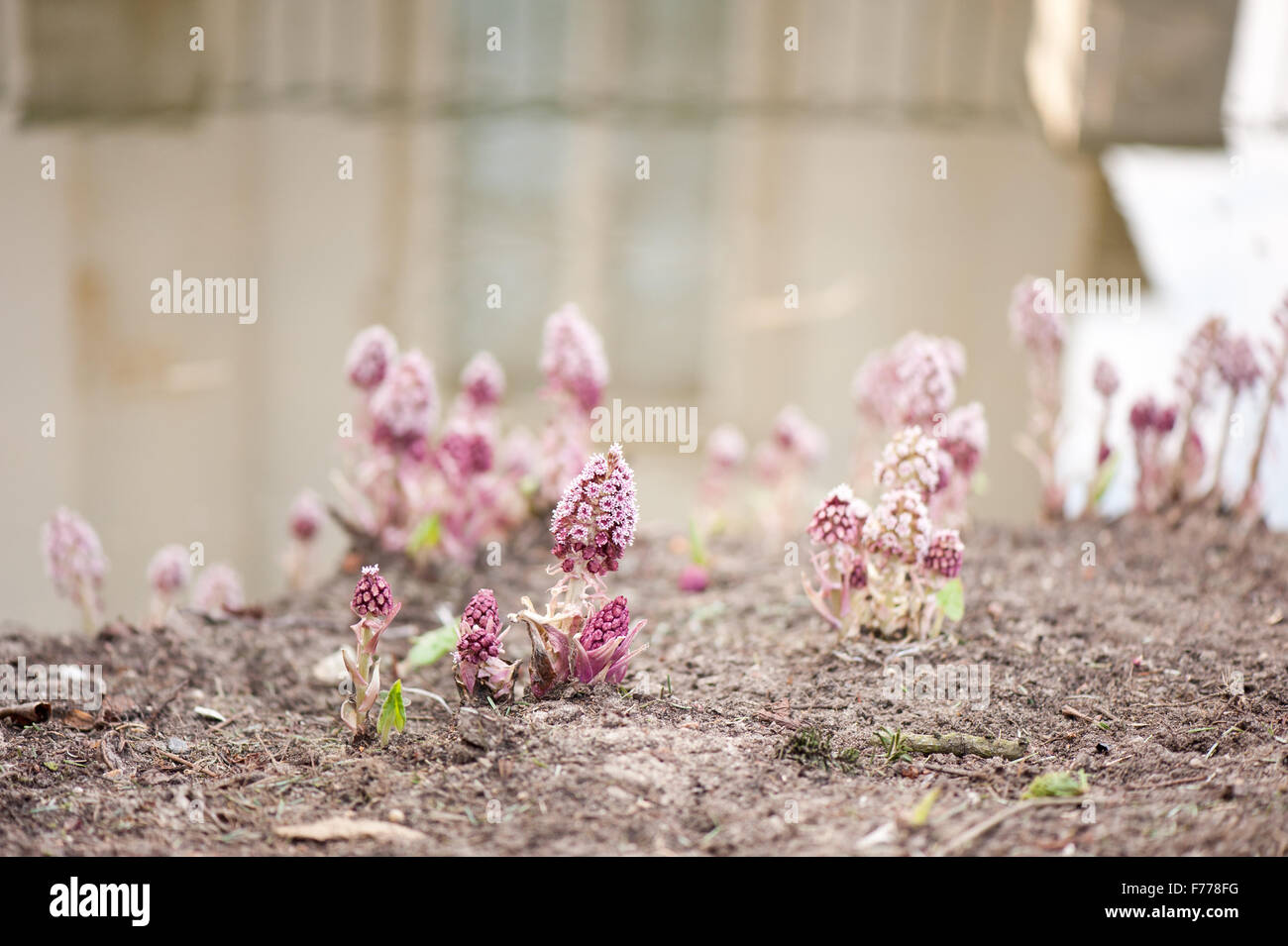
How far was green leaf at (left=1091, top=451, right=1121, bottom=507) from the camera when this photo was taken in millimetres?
2848

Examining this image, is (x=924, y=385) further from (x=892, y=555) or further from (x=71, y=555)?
(x=71, y=555)

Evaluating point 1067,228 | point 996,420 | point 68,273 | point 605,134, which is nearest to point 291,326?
point 68,273

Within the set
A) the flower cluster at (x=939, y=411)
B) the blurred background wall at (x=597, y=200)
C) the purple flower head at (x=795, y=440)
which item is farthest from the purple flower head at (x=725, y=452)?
the blurred background wall at (x=597, y=200)

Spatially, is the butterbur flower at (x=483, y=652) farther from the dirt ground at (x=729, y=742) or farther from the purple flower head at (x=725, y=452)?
the purple flower head at (x=725, y=452)

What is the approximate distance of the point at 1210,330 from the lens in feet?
8.77

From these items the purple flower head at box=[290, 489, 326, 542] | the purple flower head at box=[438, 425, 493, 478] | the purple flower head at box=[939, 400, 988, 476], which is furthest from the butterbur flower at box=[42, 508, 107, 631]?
the purple flower head at box=[939, 400, 988, 476]

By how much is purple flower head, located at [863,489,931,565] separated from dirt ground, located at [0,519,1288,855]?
0.71ft

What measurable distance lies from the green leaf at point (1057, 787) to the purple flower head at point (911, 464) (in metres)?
0.70

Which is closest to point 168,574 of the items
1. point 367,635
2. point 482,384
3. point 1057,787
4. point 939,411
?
point 482,384

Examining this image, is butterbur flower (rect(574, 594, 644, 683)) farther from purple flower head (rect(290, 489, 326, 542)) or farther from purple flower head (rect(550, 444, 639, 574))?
purple flower head (rect(290, 489, 326, 542))

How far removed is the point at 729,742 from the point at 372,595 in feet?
2.15
